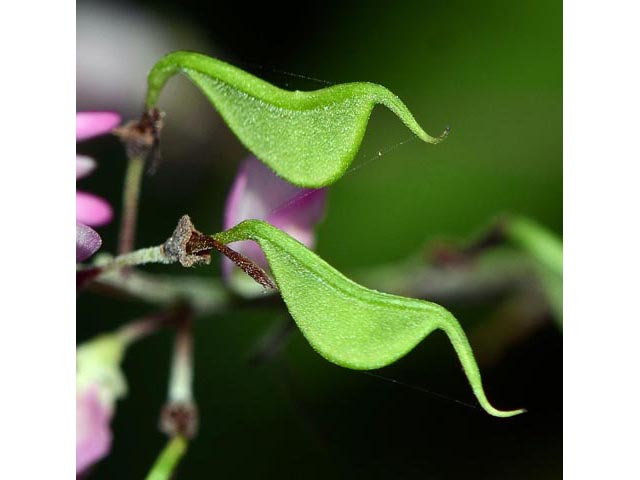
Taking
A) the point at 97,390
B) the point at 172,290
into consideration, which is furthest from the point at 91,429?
the point at 172,290

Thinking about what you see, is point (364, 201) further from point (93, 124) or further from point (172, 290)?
point (93, 124)

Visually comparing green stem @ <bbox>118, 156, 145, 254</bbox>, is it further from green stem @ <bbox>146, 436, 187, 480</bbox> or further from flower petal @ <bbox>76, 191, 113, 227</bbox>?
green stem @ <bbox>146, 436, 187, 480</bbox>

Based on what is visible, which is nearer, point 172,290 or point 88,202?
point 88,202

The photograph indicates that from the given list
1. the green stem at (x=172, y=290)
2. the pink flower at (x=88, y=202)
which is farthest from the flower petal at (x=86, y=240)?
the green stem at (x=172, y=290)

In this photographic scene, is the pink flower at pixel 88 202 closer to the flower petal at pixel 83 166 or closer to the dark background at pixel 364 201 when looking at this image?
the flower petal at pixel 83 166
